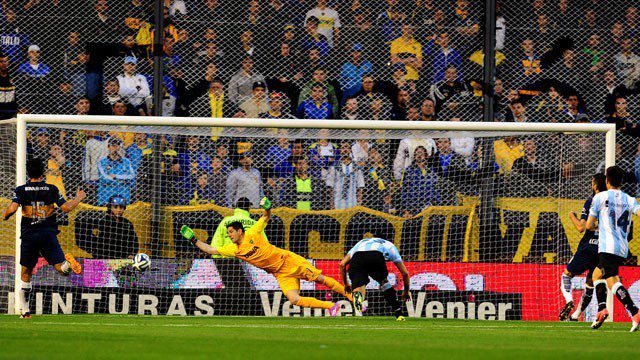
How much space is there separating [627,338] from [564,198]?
241 inches

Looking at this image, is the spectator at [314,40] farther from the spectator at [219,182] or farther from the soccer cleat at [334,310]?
the soccer cleat at [334,310]

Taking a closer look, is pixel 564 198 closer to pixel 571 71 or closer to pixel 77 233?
pixel 571 71

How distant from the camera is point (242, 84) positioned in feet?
58.5

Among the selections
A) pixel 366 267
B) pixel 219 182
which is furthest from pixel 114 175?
pixel 366 267

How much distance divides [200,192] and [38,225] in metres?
3.54

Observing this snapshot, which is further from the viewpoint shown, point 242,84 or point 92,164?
point 242,84

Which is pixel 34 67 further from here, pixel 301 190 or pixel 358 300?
pixel 358 300

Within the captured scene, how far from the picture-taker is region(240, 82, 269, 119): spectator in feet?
58.1

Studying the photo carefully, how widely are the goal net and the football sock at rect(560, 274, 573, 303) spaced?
80cm

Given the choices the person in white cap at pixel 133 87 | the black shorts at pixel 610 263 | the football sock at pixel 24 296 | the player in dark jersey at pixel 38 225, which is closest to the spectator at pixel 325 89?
the person in white cap at pixel 133 87

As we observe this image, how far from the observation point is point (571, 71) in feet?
60.3

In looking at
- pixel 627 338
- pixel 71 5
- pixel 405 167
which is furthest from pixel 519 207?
pixel 71 5

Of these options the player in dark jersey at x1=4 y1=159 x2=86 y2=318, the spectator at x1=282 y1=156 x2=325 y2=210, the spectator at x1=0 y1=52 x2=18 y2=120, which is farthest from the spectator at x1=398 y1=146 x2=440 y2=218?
the spectator at x1=0 y1=52 x2=18 y2=120

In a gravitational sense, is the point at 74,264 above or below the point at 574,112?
below
